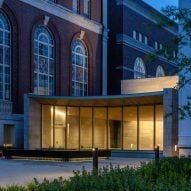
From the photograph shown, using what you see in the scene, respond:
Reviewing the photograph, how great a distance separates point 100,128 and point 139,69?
763 inches

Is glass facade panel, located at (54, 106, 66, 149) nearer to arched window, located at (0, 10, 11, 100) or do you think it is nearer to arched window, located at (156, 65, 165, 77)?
arched window, located at (0, 10, 11, 100)

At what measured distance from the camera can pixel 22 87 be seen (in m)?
41.2

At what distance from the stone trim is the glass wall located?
9.21 m

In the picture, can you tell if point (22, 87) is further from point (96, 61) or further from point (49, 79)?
point (96, 61)

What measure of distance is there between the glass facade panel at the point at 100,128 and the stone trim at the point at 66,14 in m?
10.2

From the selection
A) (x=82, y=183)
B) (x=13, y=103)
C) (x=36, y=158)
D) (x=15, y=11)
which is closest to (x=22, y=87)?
(x=13, y=103)

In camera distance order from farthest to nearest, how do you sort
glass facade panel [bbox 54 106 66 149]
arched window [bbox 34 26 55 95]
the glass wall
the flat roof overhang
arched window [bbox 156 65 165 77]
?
arched window [bbox 156 65 165 77], arched window [bbox 34 26 55 95], glass facade panel [bbox 54 106 66 149], the glass wall, the flat roof overhang

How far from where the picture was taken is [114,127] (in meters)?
41.7

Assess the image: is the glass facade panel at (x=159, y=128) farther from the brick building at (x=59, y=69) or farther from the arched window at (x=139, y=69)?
the arched window at (x=139, y=69)

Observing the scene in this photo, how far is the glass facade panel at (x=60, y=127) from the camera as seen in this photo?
41.6 metres

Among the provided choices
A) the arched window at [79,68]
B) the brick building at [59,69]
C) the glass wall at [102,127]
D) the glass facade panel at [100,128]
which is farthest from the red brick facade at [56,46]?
the glass facade panel at [100,128]

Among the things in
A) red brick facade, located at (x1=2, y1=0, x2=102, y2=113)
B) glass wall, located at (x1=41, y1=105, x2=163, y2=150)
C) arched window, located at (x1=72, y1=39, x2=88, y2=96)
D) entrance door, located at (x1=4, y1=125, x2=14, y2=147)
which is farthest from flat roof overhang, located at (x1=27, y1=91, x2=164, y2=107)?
arched window, located at (x1=72, y1=39, x2=88, y2=96)

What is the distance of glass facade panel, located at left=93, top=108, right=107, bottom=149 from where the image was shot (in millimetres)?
41681

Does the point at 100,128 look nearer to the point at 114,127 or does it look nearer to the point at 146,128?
the point at 114,127
